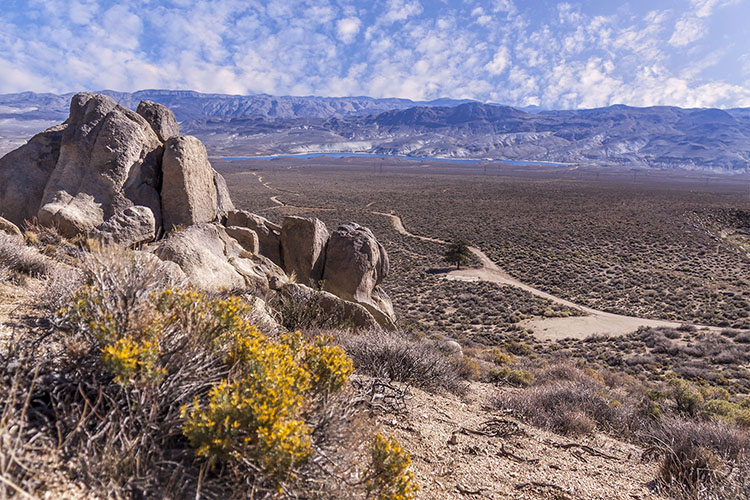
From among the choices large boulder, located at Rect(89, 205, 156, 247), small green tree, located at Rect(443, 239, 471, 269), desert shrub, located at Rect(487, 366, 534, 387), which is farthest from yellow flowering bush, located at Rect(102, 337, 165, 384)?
small green tree, located at Rect(443, 239, 471, 269)

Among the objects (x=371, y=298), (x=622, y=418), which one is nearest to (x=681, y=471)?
(x=622, y=418)

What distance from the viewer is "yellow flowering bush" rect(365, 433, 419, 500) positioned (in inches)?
110

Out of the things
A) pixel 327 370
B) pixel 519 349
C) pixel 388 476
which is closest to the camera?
pixel 388 476

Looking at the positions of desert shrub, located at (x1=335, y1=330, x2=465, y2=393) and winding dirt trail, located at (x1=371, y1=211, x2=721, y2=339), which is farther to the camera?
winding dirt trail, located at (x1=371, y1=211, x2=721, y2=339)

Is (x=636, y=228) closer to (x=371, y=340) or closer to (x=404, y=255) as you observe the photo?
(x=404, y=255)

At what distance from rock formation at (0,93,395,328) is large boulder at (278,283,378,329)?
0.03 metres

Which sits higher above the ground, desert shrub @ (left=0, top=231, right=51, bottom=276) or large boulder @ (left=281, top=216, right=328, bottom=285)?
desert shrub @ (left=0, top=231, right=51, bottom=276)

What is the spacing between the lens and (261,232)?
51.9 feet

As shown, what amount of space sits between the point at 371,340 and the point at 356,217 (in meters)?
51.8

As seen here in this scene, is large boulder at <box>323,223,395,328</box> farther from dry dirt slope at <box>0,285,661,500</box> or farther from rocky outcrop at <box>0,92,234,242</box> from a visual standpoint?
dry dirt slope at <box>0,285,661,500</box>

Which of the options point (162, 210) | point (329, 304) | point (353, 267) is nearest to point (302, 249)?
point (353, 267)

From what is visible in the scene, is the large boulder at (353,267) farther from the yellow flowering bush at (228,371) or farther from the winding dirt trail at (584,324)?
the winding dirt trail at (584,324)

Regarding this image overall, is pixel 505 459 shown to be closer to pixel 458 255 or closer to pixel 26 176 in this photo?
pixel 26 176

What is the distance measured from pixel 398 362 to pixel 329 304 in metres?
3.48
